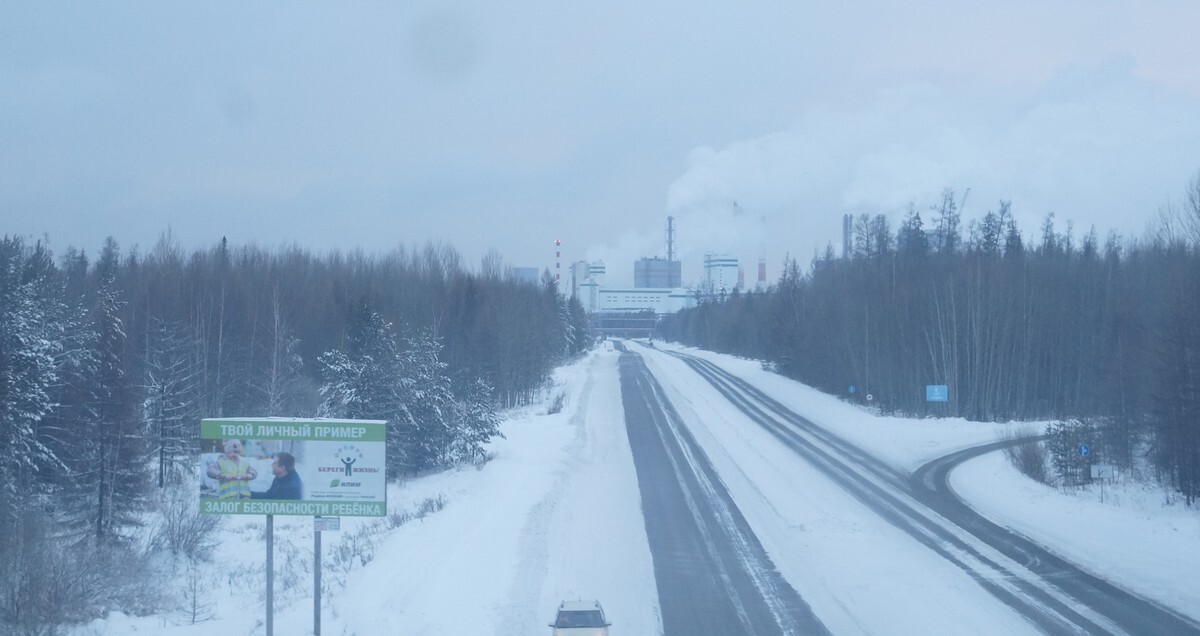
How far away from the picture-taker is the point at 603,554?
50.8 ft

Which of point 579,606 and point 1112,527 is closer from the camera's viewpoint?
point 579,606

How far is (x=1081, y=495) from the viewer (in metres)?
21.2

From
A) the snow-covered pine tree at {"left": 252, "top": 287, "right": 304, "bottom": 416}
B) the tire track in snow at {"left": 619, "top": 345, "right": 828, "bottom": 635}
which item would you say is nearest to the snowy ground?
the tire track in snow at {"left": 619, "top": 345, "right": 828, "bottom": 635}

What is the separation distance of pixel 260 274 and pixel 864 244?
42.3 metres

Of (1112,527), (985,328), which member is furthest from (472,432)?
(985,328)

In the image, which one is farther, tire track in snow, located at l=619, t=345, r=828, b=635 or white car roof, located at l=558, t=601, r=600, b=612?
tire track in snow, located at l=619, t=345, r=828, b=635

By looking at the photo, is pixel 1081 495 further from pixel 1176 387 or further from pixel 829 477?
pixel 829 477

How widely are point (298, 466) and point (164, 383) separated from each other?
24.8 metres

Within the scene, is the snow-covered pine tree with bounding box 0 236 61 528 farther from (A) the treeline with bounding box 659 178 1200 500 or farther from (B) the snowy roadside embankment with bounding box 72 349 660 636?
(A) the treeline with bounding box 659 178 1200 500

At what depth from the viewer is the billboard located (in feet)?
33.7

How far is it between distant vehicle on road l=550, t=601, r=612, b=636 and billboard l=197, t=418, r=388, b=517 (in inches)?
93.9

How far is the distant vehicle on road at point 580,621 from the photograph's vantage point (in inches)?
402

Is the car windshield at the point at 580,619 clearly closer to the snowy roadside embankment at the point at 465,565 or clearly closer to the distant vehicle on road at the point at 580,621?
the distant vehicle on road at the point at 580,621

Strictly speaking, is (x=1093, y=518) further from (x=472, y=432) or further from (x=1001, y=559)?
(x=472, y=432)
